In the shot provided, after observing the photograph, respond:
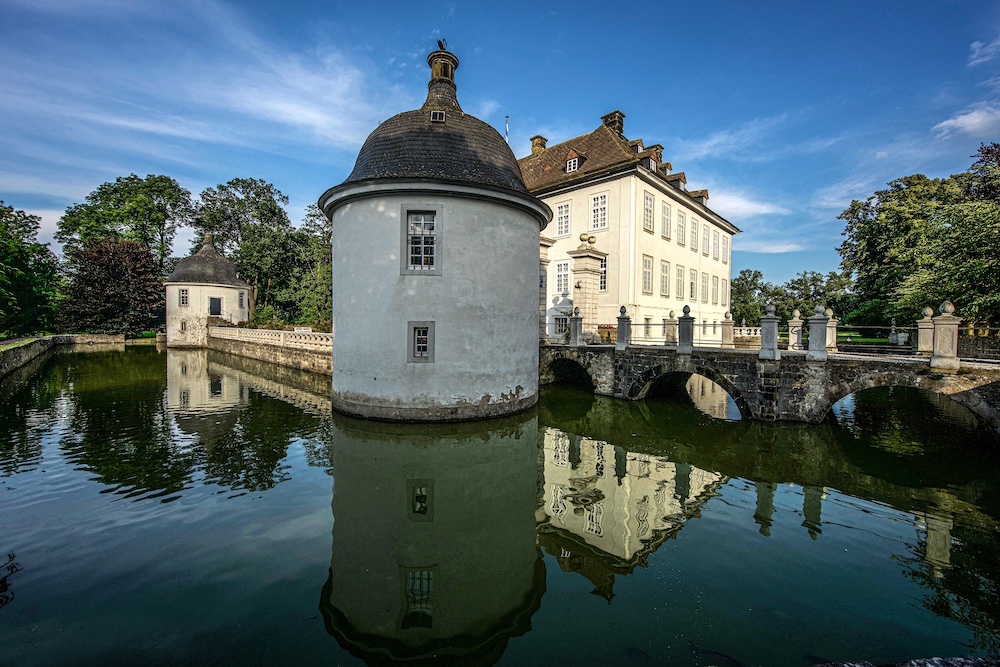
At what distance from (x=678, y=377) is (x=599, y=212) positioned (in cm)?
1076

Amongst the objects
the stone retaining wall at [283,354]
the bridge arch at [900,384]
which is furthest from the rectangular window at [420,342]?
the bridge arch at [900,384]

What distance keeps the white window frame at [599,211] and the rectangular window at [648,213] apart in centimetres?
202

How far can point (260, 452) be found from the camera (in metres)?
8.62

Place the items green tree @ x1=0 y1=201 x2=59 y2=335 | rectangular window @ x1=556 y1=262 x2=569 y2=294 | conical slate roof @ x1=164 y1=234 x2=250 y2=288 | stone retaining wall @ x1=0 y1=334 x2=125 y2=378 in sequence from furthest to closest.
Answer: conical slate roof @ x1=164 y1=234 x2=250 y2=288 → green tree @ x1=0 y1=201 x2=59 y2=335 → rectangular window @ x1=556 y1=262 x2=569 y2=294 → stone retaining wall @ x1=0 y1=334 x2=125 y2=378

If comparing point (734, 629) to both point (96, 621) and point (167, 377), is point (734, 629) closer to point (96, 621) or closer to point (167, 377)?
point (96, 621)

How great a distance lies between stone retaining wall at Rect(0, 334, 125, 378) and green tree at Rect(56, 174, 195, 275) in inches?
380

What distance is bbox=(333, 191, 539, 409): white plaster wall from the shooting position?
403 inches

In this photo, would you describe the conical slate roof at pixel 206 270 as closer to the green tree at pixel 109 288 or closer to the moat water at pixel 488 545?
the green tree at pixel 109 288

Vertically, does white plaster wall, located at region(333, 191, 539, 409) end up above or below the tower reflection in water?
above

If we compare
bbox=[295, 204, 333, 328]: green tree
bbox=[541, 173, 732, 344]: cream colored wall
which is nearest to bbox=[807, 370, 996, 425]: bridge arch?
bbox=[541, 173, 732, 344]: cream colored wall

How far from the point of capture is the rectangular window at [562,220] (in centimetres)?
2481

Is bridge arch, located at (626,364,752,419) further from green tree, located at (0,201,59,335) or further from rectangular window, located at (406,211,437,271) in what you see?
green tree, located at (0,201,59,335)

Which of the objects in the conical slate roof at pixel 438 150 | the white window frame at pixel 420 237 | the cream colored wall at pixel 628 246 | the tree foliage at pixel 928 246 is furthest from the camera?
the cream colored wall at pixel 628 246

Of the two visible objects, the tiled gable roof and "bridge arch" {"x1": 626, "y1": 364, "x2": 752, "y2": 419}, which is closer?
"bridge arch" {"x1": 626, "y1": 364, "x2": 752, "y2": 419}
